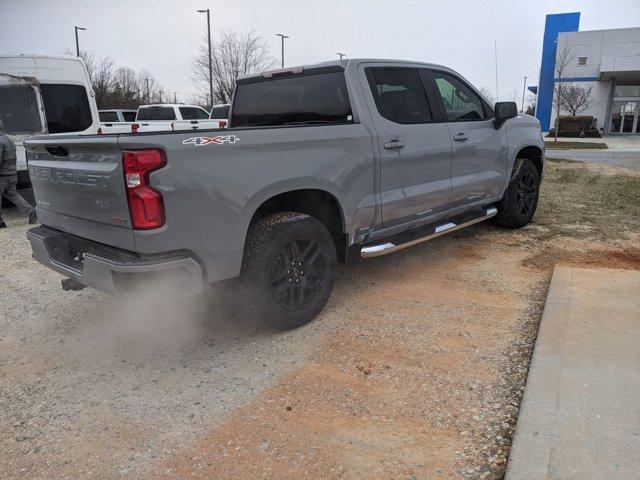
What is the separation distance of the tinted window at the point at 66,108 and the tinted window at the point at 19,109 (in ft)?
0.70

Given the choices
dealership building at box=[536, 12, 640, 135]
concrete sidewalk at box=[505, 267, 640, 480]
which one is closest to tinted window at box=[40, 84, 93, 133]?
concrete sidewalk at box=[505, 267, 640, 480]

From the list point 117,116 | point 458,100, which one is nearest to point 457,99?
point 458,100

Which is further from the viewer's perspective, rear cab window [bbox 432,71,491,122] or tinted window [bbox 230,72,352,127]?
rear cab window [bbox 432,71,491,122]

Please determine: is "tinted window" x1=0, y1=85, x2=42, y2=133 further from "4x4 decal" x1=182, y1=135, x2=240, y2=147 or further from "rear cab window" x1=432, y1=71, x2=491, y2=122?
"4x4 decal" x1=182, y1=135, x2=240, y2=147

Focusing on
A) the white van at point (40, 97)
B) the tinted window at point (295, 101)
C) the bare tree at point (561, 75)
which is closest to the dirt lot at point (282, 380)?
the tinted window at point (295, 101)

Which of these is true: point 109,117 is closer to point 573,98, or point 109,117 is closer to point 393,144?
point 393,144

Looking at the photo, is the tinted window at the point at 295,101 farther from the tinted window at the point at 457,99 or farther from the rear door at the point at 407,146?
the tinted window at the point at 457,99

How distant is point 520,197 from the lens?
6230 mm

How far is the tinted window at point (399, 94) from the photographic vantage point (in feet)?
13.7

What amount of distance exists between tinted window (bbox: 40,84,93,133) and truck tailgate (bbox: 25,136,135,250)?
6721 mm

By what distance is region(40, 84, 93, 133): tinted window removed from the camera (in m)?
9.46

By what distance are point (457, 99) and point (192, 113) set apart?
47.4ft

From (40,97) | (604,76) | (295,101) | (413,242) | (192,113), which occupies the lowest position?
(413,242)

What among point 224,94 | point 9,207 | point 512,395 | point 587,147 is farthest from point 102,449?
point 224,94
